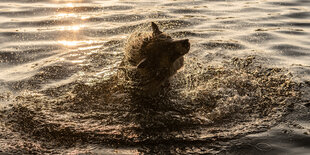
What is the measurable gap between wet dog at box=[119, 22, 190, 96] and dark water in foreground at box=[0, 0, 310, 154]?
439mm

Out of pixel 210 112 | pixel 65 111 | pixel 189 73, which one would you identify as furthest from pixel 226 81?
pixel 65 111

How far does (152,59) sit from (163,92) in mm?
1035

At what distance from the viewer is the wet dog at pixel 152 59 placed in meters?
6.06

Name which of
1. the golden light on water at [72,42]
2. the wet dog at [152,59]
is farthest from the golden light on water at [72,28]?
the wet dog at [152,59]

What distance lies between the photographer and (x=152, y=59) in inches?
243


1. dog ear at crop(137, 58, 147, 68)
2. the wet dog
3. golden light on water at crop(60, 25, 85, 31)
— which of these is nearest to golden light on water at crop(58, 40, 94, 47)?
golden light on water at crop(60, 25, 85, 31)

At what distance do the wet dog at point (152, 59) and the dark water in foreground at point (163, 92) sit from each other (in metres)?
0.44

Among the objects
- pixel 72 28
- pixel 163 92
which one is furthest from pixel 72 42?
pixel 163 92

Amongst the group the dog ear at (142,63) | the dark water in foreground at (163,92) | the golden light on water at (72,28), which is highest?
the golden light on water at (72,28)

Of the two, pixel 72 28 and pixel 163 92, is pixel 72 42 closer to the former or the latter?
pixel 72 28

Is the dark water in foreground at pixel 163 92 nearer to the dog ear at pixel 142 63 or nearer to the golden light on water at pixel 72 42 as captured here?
the golden light on water at pixel 72 42

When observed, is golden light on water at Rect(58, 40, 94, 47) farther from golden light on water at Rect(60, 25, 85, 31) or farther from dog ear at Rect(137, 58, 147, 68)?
dog ear at Rect(137, 58, 147, 68)

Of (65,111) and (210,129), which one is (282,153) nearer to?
(210,129)

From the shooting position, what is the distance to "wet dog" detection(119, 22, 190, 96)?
239 inches
